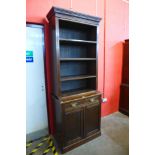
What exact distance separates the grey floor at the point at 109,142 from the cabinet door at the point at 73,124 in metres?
0.19

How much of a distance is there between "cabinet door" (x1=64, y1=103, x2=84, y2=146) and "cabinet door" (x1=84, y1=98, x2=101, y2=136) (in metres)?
0.11

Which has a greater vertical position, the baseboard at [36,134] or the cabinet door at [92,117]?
the cabinet door at [92,117]

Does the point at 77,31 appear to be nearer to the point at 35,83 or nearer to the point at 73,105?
the point at 35,83

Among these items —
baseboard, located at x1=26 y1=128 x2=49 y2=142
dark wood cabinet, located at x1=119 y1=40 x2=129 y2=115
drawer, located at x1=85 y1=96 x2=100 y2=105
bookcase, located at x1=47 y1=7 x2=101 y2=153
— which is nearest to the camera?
bookcase, located at x1=47 y1=7 x2=101 y2=153

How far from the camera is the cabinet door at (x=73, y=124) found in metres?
2.17

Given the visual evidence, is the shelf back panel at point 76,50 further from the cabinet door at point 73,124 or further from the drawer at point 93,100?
the cabinet door at point 73,124

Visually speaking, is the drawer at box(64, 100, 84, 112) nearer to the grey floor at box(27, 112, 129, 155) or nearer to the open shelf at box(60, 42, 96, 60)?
the grey floor at box(27, 112, 129, 155)

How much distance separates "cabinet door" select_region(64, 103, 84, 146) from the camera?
7.13 feet

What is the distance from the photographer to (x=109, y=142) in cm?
244

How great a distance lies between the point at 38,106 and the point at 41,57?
3.07ft

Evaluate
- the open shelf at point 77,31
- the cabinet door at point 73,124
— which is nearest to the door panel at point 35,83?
the open shelf at point 77,31

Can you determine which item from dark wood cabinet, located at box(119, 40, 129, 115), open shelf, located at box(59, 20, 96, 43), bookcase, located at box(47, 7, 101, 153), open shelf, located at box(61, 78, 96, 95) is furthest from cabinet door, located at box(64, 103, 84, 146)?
dark wood cabinet, located at box(119, 40, 129, 115)

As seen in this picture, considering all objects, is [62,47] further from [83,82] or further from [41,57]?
[83,82]
